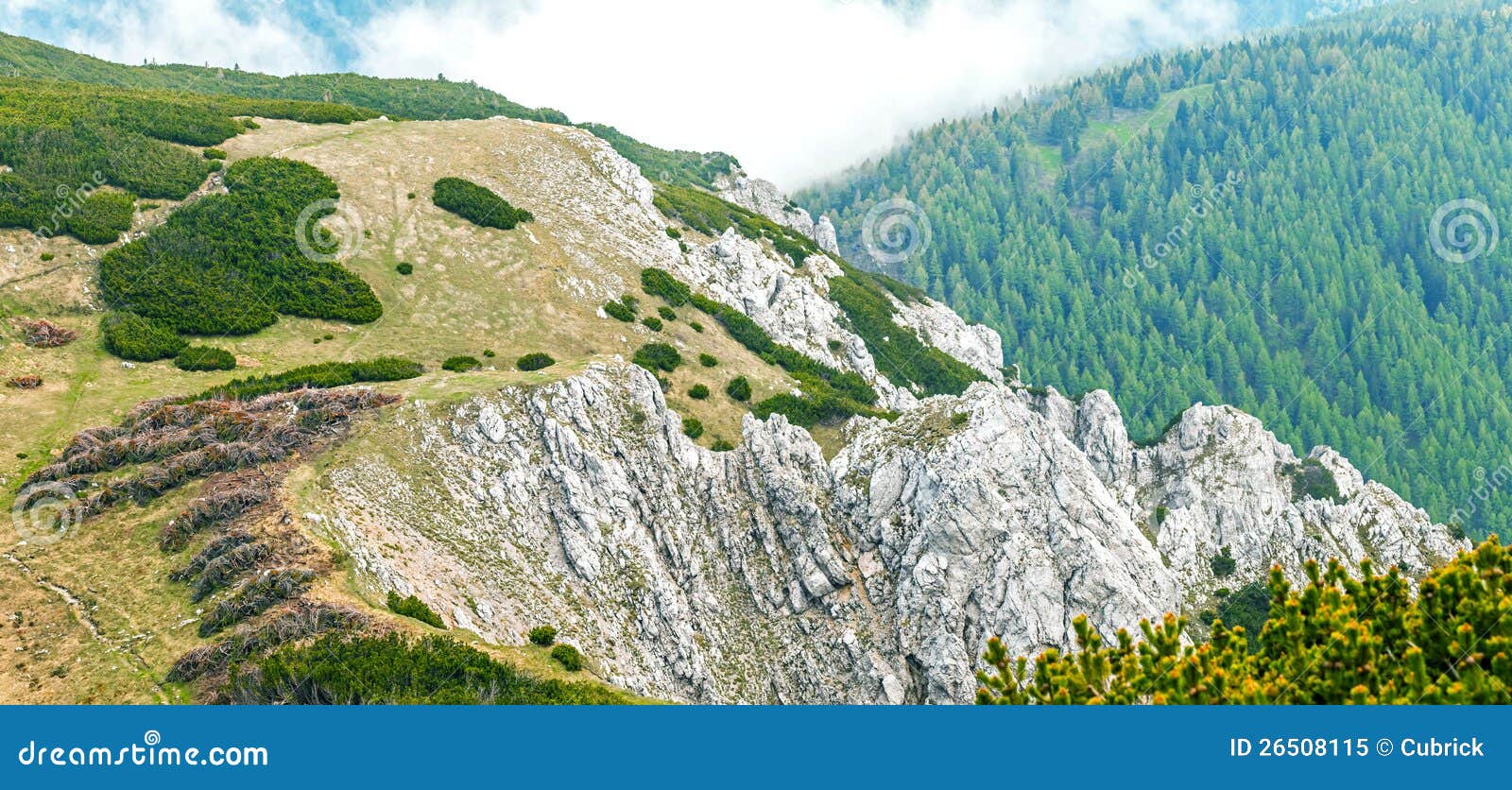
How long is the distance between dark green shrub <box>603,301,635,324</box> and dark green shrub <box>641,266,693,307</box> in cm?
577

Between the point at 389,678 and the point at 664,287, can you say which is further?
the point at 664,287

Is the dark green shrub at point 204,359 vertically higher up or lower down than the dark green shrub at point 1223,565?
higher up

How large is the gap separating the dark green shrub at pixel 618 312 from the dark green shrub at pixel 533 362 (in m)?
9.97

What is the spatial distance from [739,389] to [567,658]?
34.9 m

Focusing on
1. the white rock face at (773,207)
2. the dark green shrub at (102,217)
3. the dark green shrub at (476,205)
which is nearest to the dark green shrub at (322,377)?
the dark green shrub at (102,217)

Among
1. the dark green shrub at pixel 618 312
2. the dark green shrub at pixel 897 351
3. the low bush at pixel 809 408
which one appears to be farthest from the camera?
the dark green shrub at pixel 897 351

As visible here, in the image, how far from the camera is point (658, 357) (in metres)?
67.8

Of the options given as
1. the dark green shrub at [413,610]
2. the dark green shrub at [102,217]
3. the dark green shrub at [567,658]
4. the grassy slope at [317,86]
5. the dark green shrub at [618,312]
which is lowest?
the dark green shrub at [567,658]

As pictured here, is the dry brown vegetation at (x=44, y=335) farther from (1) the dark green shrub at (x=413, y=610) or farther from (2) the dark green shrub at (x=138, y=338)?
(1) the dark green shrub at (x=413, y=610)

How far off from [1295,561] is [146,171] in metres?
91.7

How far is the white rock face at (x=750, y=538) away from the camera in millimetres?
45062

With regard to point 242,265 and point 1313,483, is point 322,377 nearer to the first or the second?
point 242,265

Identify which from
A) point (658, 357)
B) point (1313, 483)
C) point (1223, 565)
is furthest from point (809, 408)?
point (1313, 483)

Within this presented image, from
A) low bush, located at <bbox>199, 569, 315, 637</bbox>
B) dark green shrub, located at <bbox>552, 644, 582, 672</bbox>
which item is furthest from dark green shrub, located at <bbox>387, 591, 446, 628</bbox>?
dark green shrub, located at <bbox>552, 644, 582, 672</bbox>
